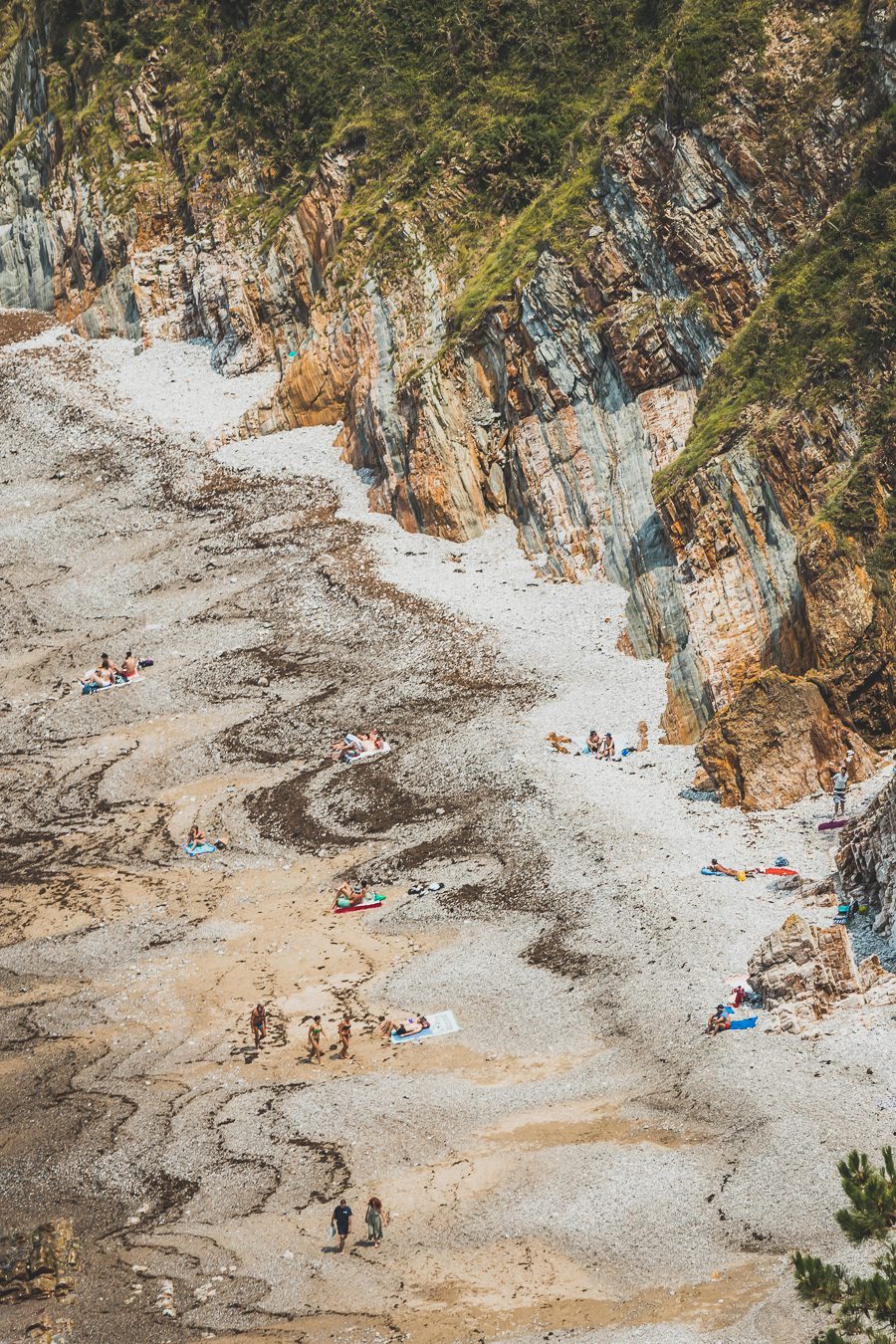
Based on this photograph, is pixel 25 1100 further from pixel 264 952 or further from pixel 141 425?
pixel 141 425

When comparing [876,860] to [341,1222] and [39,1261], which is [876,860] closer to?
[341,1222]

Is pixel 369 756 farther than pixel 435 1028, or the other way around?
pixel 369 756

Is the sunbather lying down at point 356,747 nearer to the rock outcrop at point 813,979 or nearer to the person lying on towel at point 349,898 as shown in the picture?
the person lying on towel at point 349,898

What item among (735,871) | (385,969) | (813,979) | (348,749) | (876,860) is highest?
(876,860)

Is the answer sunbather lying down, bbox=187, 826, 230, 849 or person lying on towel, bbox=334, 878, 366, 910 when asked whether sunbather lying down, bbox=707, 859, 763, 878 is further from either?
sunbather lying down, bbox=187, 826, 230, 849

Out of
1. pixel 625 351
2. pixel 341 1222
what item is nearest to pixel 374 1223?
pixel 341 1222

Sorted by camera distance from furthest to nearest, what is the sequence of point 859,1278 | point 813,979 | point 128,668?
1. point 128,668
2. point 813,979
3. point 859,1278

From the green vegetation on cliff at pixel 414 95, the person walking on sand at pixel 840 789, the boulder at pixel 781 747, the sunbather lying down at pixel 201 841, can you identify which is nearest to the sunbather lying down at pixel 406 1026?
the boulder at pixel 781 747
